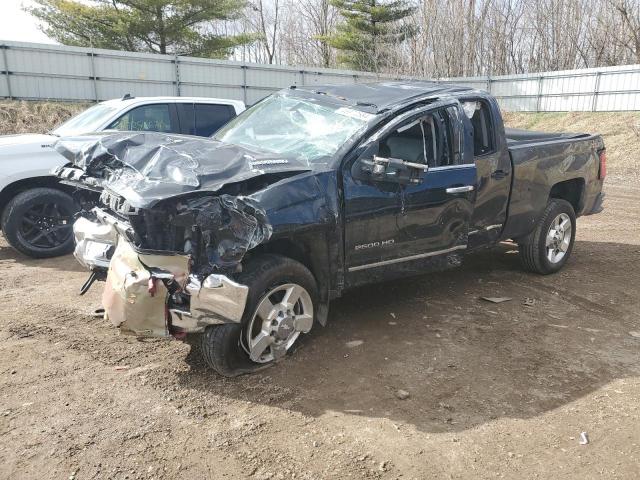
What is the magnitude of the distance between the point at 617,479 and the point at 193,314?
2.45 m

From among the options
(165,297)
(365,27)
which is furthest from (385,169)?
(365,27)

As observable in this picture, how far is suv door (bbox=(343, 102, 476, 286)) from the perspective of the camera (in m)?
3.99

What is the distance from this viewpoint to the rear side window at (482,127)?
5.05 metres

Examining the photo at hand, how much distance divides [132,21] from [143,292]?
25236mm

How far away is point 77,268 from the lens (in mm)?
6090

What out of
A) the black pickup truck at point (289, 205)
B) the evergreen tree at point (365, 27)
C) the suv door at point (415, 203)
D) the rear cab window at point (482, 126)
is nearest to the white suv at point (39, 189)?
the black pickup truck at point (289, 205)

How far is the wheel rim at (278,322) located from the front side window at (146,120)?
4455mm

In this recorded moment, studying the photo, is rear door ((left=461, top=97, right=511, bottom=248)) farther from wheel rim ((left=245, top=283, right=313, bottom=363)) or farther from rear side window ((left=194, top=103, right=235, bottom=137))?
rear side window ((left=194, top=103, right=235, bottom=137))

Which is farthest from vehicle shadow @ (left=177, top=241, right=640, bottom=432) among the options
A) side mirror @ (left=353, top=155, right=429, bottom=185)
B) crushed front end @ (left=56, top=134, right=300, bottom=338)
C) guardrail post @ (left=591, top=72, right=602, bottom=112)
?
guardrail post @ (left=591, top=72, right=602, bottom=112)

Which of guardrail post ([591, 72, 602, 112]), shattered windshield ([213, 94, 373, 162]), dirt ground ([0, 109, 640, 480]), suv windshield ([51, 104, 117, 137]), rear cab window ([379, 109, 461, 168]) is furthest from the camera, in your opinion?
guardrail post ([591, 72, 602, 112])

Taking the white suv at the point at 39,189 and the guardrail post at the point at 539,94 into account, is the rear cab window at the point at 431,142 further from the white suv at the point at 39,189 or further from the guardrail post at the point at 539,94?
the guardrail post at the point at 539,94

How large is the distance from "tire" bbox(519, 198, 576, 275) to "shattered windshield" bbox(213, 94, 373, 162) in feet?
8.98

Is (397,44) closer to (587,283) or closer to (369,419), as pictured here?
(587,283)

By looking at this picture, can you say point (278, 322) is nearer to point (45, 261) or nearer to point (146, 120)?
point (45, 261)
